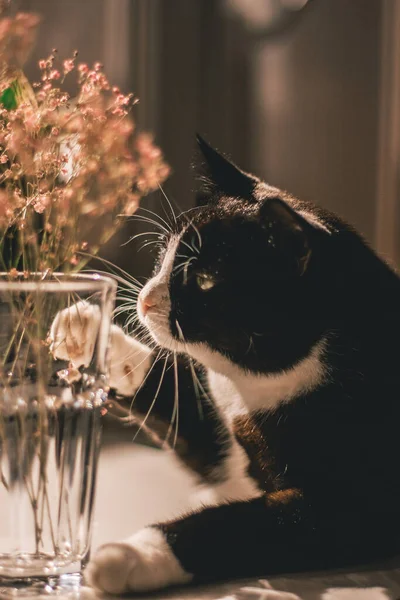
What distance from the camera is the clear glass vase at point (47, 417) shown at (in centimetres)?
58

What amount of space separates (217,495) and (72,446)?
26 centimetres

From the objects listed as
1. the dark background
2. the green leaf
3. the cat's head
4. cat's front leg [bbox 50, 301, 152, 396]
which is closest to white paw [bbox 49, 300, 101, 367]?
cat's front leg [bbox 50, 301, 152, 396]

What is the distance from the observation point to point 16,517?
59 cm

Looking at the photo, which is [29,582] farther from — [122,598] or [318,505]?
[318,505]

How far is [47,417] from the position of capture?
585 millimetres

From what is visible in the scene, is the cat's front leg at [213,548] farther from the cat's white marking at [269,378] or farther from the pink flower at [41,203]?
the pink flower at [41,203]

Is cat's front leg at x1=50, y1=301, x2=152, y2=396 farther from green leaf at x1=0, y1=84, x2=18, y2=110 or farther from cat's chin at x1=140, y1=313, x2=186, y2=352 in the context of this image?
green leaf at x1=0, y1=84, x2=18, y2=110

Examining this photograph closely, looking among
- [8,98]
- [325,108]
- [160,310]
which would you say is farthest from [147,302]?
[325,108]

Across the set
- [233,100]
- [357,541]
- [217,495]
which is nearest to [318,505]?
[357,541]

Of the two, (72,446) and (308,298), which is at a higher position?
(308,298)

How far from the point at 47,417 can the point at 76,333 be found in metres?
0.07

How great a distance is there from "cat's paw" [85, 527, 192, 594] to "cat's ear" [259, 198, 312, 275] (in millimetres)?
275

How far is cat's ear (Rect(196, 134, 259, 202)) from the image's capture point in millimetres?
805

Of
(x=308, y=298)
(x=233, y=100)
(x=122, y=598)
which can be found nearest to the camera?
(x=122, y=598)
